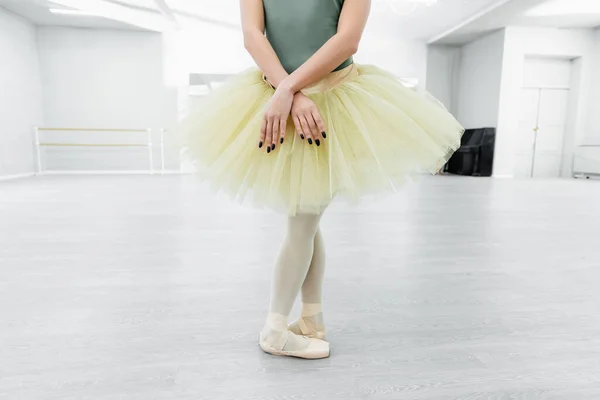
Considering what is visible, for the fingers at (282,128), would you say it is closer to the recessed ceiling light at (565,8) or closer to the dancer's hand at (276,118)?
the dancer's hand at (276,118)

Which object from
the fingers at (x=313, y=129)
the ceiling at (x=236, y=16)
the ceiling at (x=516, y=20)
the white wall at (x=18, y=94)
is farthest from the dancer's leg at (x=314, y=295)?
the white wall at (x=18, y=94)

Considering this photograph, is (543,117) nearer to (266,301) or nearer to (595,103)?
(595,103)

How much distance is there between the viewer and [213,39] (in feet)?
25.9

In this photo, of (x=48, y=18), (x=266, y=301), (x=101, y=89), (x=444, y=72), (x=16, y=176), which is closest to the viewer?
(x=266, y=301)

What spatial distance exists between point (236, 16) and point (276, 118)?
710cm

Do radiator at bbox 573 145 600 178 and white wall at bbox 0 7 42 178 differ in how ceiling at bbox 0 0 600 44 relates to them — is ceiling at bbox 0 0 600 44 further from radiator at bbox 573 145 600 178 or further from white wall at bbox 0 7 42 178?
radiator at bbox 573 145 600 178

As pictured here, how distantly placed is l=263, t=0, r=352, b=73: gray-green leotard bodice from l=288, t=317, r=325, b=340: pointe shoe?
2.35ft

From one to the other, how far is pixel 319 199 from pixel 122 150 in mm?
7836

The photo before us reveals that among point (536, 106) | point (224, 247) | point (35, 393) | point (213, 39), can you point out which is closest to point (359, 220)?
point (224, 247)

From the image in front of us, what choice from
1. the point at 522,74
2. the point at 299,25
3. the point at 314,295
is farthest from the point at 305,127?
the point at 522,74

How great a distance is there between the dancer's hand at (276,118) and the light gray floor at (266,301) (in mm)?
574

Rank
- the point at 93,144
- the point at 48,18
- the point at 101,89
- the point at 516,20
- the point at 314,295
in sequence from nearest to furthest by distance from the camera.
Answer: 1. the point at 314,295
2. the point at 48,18
3. the point at 516,20
4. the point at 93,144
5. the point at 101,89

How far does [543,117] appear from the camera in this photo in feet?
26.6

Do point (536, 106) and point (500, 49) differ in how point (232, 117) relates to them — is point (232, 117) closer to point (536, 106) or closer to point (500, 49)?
point (500, 49)
